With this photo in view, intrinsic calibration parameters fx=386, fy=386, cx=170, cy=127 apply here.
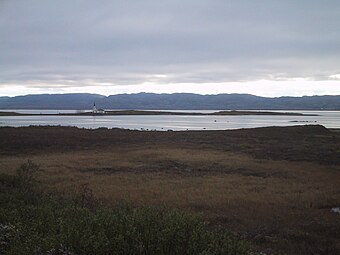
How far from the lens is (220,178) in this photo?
22.9 m

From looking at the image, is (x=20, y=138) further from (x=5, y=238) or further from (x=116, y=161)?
(x=5, y=238)

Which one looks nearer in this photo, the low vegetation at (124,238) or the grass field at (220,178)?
the low vegetation at (124,238)

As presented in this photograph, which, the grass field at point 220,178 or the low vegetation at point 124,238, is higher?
the low vegetation at point 124,238

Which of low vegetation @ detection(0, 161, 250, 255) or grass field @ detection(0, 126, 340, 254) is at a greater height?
low vegetation @ detection(0, 161, 250, 255)

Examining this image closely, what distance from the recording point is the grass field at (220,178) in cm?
1309

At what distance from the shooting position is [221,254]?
5.07 meters

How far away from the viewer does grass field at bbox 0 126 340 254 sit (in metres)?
13.1

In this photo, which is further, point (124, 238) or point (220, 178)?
point (220, 178)

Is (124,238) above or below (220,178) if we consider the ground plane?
above

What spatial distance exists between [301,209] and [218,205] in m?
3.39

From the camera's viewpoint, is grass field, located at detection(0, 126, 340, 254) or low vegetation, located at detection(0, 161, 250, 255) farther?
grass field, located at detection(0, 126, 340, 254)

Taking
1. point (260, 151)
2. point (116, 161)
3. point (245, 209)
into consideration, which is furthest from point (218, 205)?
point (260, 151)

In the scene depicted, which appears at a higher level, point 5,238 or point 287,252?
point 5,238

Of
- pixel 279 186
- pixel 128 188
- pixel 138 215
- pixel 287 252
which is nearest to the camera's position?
pixel 138 215
